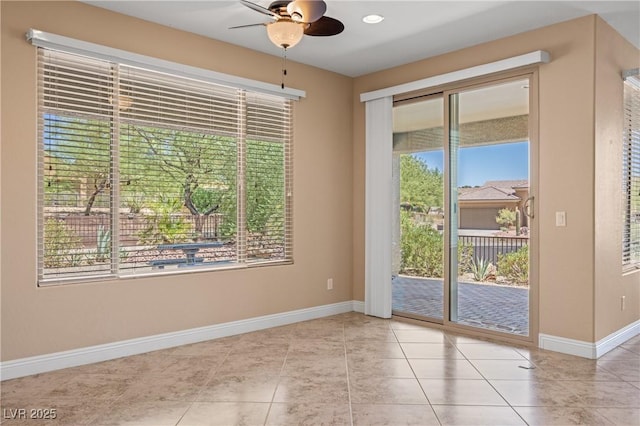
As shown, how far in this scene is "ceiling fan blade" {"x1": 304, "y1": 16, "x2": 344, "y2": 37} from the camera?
11.4 ft

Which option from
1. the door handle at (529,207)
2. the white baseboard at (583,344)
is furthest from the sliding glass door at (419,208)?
the white baseboard at (583,344)

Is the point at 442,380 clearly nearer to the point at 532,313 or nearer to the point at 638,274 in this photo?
the point at 532,313

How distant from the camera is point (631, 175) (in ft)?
14.6

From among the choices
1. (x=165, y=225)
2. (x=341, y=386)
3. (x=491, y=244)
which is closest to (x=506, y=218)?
(x=491, y=244)

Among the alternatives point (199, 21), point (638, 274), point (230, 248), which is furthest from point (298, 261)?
point (638, 274)

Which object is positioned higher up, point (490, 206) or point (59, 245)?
point (490, 206)

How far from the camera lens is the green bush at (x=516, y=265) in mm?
4133

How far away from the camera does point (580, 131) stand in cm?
374

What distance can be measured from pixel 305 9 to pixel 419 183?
2580mm

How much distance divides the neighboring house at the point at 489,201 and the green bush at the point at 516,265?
273 mm

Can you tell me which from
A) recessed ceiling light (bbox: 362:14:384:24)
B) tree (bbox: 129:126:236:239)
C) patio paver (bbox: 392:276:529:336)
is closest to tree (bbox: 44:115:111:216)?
tree (bbox: 129:126:236:239)

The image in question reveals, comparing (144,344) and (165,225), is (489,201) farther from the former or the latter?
(144,344)

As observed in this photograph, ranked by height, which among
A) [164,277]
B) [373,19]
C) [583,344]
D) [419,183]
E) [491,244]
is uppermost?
[373,19]

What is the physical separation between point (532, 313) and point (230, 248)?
113 inches
